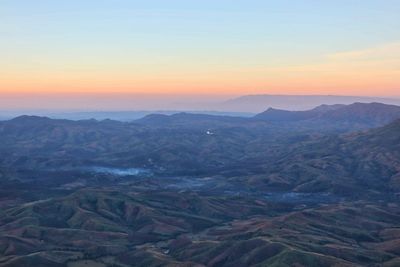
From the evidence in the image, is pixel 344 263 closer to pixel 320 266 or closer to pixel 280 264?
pixel 320 266

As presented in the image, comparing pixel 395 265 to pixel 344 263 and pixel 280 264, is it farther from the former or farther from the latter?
pixel 280 264

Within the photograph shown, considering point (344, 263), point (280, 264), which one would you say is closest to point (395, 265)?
point (344, 263)

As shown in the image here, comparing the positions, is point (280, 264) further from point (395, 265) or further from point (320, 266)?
point (395, 265)

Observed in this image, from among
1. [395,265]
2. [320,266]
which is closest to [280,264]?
[320,266]

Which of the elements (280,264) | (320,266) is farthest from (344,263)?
(280,264)

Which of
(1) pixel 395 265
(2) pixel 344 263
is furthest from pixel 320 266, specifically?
(1) pixel 395 265
